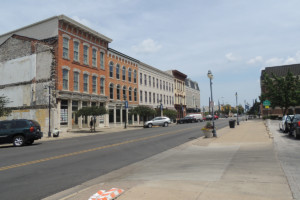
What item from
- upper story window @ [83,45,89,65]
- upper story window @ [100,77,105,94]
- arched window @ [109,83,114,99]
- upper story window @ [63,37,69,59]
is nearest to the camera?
upper story window @ [63,37,69,59]

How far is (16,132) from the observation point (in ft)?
54.2

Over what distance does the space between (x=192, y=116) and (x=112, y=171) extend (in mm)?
42978

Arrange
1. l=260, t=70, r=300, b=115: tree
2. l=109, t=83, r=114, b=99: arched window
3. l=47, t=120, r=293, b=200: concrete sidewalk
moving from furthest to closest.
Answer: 1. l=260, t=70, r=300, b=115: tree
2. l=109, t=83, r=114, b=99: arched window
3. l=47, t=120, r=293, b=200: concrete sidewalk

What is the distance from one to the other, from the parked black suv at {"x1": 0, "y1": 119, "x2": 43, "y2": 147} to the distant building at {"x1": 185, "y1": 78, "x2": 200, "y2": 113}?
5878 centimetres

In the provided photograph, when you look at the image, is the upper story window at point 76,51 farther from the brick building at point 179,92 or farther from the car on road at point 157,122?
the brick building at point 179,92

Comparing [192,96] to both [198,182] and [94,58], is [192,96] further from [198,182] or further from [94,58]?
[198,182]

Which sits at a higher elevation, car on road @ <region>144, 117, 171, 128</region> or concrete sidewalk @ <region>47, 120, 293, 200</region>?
car on road @ <region>144, 117, 171, 128</region>

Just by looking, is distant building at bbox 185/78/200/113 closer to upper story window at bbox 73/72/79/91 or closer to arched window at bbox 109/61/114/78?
arched window at bbox 109/61/114/78

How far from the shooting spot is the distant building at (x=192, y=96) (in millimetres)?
73875

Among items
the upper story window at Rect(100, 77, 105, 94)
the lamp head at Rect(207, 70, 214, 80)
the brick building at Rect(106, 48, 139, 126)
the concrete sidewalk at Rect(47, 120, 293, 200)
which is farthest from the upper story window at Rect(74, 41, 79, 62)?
the concrete sidewalk at Rect(47, 120, 293, 200)

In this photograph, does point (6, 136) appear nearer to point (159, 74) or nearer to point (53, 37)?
point (53, 37)

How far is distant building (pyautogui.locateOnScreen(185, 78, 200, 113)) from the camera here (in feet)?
242

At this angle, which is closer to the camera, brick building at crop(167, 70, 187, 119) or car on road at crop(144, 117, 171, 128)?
car on road at crop(144, 117, 171, 128)

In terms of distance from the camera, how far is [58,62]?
1172 inches
